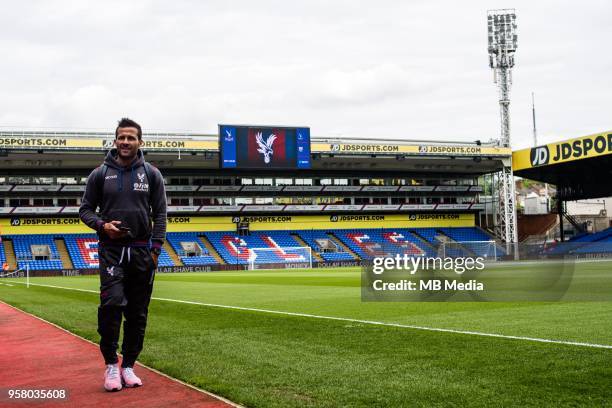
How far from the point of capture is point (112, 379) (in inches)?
199

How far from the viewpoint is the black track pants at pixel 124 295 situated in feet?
16.7

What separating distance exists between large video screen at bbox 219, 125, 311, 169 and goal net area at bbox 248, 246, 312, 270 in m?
6.94

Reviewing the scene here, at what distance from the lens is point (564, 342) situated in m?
6.74

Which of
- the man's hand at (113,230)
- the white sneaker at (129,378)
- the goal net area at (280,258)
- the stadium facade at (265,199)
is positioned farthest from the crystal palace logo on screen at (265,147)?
the man's hand at (113,230)

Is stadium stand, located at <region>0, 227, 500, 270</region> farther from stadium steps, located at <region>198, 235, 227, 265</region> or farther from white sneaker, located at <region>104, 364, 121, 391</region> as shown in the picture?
white sneaker, located at <region>104, 364, 121, 391</region>

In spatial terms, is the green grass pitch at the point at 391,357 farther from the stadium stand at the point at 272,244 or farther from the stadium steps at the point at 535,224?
the stadium steps at the point at 535,224

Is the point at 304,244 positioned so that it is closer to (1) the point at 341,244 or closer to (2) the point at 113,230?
(1) the point at 341,244

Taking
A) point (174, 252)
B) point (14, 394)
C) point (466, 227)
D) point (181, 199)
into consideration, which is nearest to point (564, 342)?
point (14, 394)

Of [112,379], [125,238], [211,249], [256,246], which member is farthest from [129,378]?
[256,246]

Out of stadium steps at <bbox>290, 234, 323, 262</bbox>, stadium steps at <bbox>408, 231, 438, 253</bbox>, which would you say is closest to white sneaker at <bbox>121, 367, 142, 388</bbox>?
stadium steps at <bbox>290, 234, 323, 262</bbox>

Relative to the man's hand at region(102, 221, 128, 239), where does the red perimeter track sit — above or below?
below

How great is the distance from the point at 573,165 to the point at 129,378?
52.5 metres

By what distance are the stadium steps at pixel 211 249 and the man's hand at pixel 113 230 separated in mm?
48168

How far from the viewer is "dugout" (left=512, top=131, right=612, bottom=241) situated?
47.1m
